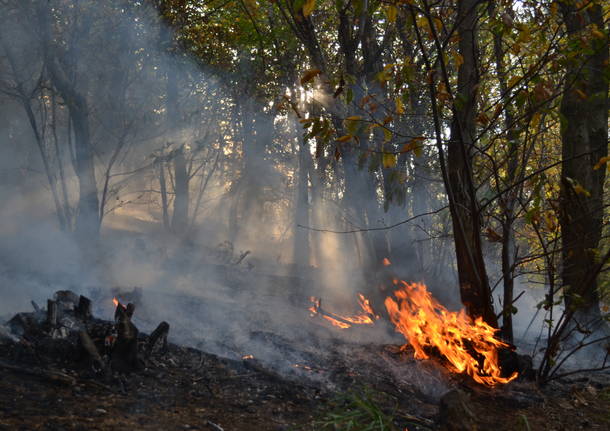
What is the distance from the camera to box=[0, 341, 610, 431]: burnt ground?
10.7ft

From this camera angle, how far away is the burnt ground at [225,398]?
3.26 metres

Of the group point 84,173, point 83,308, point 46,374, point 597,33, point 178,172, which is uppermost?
point 178,172

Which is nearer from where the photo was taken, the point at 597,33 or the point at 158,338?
the point at 597,33

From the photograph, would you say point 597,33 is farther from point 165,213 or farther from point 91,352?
point 165,213

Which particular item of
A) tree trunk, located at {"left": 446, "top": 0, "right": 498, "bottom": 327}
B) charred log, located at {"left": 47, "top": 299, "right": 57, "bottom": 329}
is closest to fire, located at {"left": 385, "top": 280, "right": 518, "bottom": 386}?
tree trunk, located at {"left": 446, "top": 0, "right": 498, "bottom": 327}

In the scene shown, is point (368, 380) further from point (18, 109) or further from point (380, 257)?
point (18, 109)

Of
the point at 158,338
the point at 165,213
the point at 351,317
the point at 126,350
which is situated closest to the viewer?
the point at 126,350

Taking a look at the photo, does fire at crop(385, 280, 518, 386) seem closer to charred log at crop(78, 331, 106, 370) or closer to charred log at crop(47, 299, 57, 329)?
charred log at crop(78, 331, 106, 370)

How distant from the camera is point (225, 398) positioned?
12.8 ft

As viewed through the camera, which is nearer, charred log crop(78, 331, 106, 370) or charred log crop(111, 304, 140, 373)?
charred log crop(78, 331, 106, 370)

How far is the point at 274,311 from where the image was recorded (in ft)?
26.1

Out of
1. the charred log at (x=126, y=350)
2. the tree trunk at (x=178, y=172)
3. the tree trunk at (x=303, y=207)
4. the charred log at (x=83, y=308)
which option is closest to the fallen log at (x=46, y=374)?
the charred log at (x=126, y=350)

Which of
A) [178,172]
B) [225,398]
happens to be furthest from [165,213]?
[225,398]

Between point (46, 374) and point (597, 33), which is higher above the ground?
point (597, 33)
